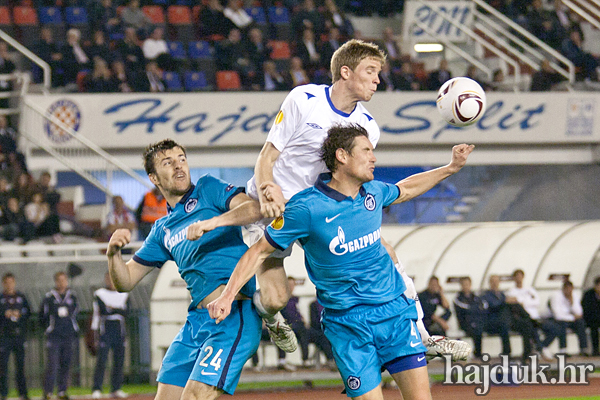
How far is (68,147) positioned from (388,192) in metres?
11.7

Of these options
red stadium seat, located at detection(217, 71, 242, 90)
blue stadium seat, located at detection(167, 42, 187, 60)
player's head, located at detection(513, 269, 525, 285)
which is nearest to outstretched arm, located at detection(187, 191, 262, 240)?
player's head, located at detection(513, 269, 525, 285)

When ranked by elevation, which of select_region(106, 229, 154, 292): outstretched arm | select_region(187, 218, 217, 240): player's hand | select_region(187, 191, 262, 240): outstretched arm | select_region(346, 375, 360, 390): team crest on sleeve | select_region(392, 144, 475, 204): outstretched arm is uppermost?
select_region(392, 144, 475, 204): outstretched arm

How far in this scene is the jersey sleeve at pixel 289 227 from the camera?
5012mm

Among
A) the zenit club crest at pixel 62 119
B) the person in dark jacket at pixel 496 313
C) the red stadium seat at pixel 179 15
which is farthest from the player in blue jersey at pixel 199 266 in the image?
the red stadium seat at pixel 179 15

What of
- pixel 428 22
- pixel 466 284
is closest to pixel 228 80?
pixel 428 22

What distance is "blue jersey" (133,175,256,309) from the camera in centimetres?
549

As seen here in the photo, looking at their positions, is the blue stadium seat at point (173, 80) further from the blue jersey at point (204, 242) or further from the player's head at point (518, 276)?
the blue jersey at point (204, 242)

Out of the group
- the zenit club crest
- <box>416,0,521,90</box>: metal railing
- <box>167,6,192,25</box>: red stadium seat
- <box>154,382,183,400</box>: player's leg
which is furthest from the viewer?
<box>416,0,521,90</box>: metal railing

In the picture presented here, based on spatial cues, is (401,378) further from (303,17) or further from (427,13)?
(427,13)

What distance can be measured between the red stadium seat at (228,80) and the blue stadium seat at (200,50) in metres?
0.75

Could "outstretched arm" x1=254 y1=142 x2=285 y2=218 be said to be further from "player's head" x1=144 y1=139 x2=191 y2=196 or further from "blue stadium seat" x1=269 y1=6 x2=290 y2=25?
"blue stadium seat" x1=269 y1=6 x2=290 y2=25

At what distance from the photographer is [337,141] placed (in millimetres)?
5082

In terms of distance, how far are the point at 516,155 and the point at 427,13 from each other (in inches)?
166

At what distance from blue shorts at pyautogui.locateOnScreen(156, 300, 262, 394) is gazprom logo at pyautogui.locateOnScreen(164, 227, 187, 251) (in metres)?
0.47
